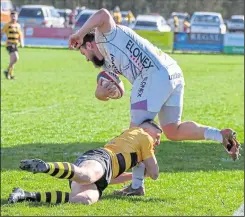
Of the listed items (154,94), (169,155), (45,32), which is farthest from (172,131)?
(45,32)

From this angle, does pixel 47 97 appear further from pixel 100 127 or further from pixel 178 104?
pixel 178 104

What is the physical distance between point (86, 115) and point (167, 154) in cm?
493

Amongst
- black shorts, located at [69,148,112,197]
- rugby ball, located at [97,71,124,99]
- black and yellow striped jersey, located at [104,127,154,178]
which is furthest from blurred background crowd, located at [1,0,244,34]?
black shorts, located at [69,148,112,197]

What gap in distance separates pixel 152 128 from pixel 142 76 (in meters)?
0.55

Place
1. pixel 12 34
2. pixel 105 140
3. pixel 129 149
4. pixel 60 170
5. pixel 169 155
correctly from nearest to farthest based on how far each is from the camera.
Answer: pixel 60 170
pixel 129 149
pixel 169 155
pixel 105 140
pixel 12 34

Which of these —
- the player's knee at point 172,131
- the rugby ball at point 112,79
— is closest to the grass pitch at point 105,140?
the player's knee at point 172,131

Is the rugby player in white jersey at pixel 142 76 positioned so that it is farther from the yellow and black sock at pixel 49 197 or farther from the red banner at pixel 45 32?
the red banner at pixel 45 32

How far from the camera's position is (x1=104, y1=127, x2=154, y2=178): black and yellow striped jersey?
24.1 ft

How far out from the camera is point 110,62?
808cm

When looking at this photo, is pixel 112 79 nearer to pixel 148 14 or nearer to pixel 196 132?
pixel 196 132

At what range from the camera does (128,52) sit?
26.1 feet

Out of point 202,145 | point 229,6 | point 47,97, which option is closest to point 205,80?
point 47,97

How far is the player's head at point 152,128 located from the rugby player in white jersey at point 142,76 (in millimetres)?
59

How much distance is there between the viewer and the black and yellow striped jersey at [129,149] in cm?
734
